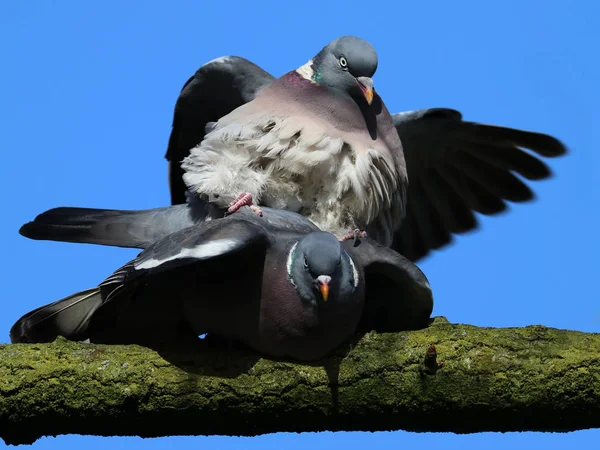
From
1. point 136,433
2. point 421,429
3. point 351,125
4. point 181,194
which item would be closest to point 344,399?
point 421,429

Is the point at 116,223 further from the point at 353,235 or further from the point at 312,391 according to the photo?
the point at 312,391

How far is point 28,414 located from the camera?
180 inches

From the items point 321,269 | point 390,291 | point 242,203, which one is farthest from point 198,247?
point 390,291

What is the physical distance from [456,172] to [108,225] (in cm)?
244

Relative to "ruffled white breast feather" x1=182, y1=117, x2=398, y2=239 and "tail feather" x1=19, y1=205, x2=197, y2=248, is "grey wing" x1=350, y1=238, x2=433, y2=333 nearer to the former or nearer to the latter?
"ruffled white breast feather" x1=182, y1=117, x2=398, y2=239

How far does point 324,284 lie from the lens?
482 cm

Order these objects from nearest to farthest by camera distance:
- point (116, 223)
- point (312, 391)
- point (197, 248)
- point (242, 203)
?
point (312, 391) → point (197, 248) → point (242, 203) → point (116, 223)

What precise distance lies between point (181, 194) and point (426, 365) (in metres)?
2.68

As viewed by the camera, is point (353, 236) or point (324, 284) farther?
point (353, 236)

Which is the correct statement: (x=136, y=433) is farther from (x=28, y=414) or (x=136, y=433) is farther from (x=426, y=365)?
(x=426, y=365)

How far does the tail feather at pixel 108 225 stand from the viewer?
578 centimetres

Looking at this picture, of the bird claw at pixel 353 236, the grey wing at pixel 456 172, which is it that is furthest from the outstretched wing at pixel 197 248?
the grey wing at pixel 456 172

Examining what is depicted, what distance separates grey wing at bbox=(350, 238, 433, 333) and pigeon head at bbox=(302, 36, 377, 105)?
3.29ft

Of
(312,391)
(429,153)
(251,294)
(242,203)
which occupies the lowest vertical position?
(312,391)
